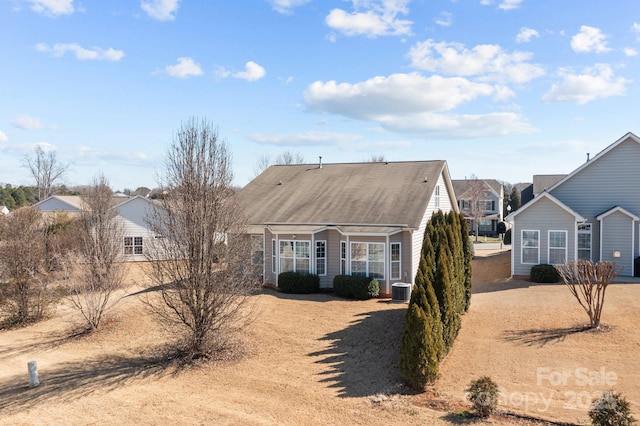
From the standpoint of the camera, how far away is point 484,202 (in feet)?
191

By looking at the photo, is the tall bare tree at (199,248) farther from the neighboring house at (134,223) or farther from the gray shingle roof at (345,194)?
the neighboring house at (134,223)

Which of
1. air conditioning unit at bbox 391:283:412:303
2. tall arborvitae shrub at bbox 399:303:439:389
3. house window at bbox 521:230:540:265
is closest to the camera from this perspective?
tall arborvitae shrub at bbox 399:303:439:389

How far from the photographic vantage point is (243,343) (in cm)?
1443

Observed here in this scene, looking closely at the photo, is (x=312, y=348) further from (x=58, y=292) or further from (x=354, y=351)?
(x=58, y=292)

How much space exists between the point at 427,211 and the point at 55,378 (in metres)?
17.7

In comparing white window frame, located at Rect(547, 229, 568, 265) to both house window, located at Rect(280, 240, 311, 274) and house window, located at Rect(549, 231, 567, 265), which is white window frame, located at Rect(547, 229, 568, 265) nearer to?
house window, located at Rect(549, 231, 567, 265)

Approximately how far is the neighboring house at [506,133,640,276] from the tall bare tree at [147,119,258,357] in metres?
17.2

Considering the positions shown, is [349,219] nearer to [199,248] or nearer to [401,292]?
[401,292]

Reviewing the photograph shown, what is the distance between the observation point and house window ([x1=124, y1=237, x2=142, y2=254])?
37.0 metres

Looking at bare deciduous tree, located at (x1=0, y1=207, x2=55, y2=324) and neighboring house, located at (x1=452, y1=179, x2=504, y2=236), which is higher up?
neighboring house, located at (x1=452, y1=179, x2=504, y2=236)

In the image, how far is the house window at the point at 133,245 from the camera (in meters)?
37.0

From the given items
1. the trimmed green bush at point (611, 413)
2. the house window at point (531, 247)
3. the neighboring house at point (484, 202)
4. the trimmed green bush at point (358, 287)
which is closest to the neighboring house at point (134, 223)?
the trimmed green bush at point (358, 287)

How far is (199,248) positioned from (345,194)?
12987 mm

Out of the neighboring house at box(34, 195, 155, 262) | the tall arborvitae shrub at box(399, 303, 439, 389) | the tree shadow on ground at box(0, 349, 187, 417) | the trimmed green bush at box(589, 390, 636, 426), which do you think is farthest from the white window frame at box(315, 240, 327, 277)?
the neighboring house at box(34, 195, 155, 262)
